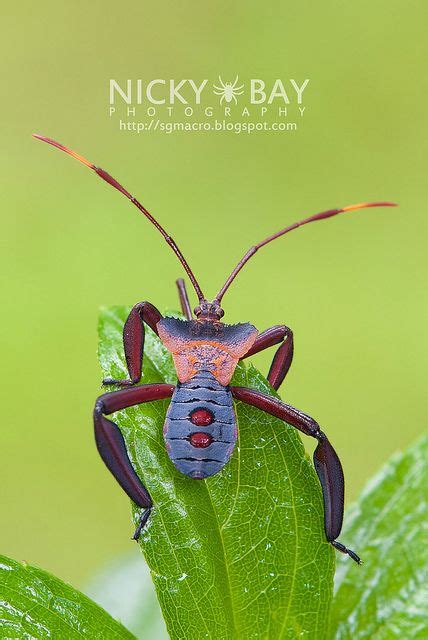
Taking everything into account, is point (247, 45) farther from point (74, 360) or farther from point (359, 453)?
point (359, 453)

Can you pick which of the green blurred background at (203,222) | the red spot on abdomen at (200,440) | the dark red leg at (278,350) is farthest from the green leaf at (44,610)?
the green blurred background at (203,222)

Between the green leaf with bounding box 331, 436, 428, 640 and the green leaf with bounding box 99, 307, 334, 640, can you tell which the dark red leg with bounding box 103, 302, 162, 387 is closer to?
the green leaf with bounding box 99, 307, 334, 640

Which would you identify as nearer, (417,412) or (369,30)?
(417,412)

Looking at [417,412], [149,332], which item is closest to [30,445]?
[417,412]

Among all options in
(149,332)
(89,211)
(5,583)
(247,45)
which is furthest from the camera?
(247,45)

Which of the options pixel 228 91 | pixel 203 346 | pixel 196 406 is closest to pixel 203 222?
pixel 228 91

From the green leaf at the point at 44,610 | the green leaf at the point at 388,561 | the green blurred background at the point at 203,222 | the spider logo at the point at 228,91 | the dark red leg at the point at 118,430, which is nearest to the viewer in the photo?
the green leaf at the point at 44,610

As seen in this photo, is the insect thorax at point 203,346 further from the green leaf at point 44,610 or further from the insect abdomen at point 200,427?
the green leaf at point 44,610
